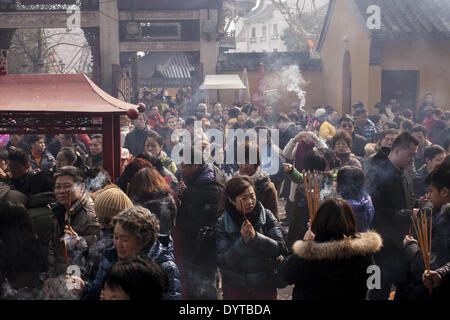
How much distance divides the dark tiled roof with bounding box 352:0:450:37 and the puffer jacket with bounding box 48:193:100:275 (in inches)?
475

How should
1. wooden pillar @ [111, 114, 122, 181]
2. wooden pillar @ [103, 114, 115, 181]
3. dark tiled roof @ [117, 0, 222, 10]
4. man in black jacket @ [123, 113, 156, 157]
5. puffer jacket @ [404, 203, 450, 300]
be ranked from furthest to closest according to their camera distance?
dark tiled roof @ [117, 0, 222, 10] < man in black jacket @ [123, 113, 156, 157] < wooden pillar @ [111, 114, 122, 181] < wooden pillar @ [103, 114, 115, 181] < puffer jacket @ [404, 203, 450, 300]

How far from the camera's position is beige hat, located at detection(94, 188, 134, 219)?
11.0 feet

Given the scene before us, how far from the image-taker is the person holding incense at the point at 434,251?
3.08 meters

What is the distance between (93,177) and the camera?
459 centimetres

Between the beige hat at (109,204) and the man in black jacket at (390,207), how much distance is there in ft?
6.54

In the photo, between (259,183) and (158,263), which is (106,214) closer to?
(158,263)

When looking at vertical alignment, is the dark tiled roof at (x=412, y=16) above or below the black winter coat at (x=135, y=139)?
above

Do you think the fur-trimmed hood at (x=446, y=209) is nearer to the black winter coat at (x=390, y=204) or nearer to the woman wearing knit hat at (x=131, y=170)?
the black winter coat at (x=390, y=204)

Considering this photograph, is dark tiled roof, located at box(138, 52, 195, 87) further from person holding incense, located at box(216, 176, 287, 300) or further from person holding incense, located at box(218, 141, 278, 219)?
person holding incense, located at box(216, 176, 287, 300)

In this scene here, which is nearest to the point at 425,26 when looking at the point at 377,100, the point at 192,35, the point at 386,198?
the point at 377,100

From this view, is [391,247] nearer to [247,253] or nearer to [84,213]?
[247,253]

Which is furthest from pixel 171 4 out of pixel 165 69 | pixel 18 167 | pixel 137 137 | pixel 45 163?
pixel 165 69

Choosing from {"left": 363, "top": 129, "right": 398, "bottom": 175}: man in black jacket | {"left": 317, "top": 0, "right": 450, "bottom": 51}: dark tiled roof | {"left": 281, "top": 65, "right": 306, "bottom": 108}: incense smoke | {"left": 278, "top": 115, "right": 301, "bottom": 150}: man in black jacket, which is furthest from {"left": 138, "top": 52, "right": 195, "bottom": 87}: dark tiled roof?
{"left": 363, "top": 129, "right": 398, "bottom": 175}: man in black jacket

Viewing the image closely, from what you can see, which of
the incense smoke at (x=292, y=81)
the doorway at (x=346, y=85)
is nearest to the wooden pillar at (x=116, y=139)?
the doorway at (x=346, y=85)
